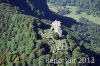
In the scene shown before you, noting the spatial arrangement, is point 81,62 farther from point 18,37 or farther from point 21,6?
point 21,6

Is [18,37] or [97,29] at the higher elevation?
[18,37]

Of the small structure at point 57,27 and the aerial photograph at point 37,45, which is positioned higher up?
the small structure at point 57,27

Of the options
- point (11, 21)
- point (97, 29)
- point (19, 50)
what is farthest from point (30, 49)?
point (97, 29)

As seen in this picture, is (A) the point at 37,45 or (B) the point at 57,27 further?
(B) the point at 57,27

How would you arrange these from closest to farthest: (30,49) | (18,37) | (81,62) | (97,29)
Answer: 1. (81,62)
2. (30,49)
3. (18,37)
4. (97,29)

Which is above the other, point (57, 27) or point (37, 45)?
point (57, 27)

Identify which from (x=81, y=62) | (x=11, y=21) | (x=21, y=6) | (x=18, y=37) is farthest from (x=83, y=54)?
(x=21, y=6)

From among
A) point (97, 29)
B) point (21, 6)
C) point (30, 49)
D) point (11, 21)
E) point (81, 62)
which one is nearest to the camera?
point (81, 62)

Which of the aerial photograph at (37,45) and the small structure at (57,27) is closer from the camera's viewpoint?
the aerial photograph at (37,45)

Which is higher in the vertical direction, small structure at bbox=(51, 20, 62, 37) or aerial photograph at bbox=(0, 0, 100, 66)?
small structure at bbox=(51, 20, 62, 37)

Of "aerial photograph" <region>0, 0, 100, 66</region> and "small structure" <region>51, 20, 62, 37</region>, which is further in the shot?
"small structure" <region>51, 20, 62, 37</region>

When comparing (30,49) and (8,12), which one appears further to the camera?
(8,12)
